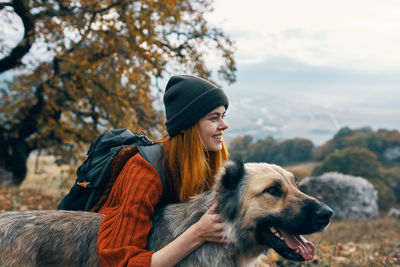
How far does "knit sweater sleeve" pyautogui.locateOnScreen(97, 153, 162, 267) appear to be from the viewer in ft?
8.53

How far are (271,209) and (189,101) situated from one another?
4.42ft

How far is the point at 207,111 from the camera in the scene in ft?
10.5

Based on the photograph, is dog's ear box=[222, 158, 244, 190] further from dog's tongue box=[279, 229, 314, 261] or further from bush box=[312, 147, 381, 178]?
bush box=[312, 147, 381, 178]

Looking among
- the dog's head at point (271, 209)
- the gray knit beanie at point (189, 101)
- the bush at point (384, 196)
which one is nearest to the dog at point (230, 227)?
the dog's head at point (271, 209)

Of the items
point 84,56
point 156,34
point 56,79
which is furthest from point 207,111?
point 56,79

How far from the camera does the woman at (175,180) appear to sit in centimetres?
265

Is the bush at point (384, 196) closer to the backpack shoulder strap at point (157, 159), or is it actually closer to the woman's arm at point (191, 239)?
the backpack shoulder strap at point (157, 159)

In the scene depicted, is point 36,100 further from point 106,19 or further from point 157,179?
point 157,179

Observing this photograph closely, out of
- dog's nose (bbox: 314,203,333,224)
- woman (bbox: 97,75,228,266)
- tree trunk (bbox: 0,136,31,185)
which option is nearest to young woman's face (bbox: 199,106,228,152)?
woman (bbox: 97,75,228,266)

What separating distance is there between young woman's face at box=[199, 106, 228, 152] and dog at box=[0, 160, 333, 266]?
0.51 metres

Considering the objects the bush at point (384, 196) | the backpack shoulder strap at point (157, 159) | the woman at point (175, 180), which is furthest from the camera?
the bush at point (384, 196)

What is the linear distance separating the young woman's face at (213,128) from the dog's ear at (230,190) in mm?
548

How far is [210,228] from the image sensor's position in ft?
8.85

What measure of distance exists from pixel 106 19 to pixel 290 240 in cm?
849
